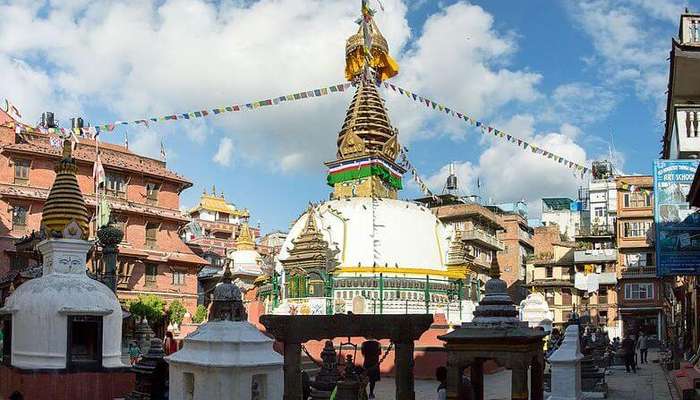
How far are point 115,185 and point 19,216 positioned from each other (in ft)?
19.7

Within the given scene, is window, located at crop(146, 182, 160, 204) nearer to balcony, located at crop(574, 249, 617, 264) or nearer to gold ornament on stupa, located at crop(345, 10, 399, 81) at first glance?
gold ornament on stupa, located at crop(345, 10, 399, 81)

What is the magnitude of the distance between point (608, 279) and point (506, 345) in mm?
46786

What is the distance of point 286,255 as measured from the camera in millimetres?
→ 39906

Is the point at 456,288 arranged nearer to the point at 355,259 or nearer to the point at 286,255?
the point at 355,259

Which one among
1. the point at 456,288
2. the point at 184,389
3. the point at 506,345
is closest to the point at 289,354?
the point at 184,389

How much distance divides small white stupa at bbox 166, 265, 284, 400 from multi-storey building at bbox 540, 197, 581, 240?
6834 centimetres

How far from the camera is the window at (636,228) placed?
167 ft

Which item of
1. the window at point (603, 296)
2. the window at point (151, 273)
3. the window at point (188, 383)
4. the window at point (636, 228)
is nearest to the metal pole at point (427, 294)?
the window at point (151, 273)

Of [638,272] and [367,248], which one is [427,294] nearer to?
[367,248]

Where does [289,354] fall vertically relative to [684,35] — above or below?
below

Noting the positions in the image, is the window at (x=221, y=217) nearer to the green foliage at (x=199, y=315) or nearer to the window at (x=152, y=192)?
the green foliage at (x=199, y=315)

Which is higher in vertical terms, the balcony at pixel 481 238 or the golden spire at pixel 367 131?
the golden spire at pixel 367 131

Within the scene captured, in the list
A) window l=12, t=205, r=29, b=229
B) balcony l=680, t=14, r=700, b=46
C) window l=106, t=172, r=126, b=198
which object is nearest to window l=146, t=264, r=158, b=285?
window l=106, t=172, r=126, b=198

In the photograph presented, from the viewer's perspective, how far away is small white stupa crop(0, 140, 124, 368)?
18.4m
